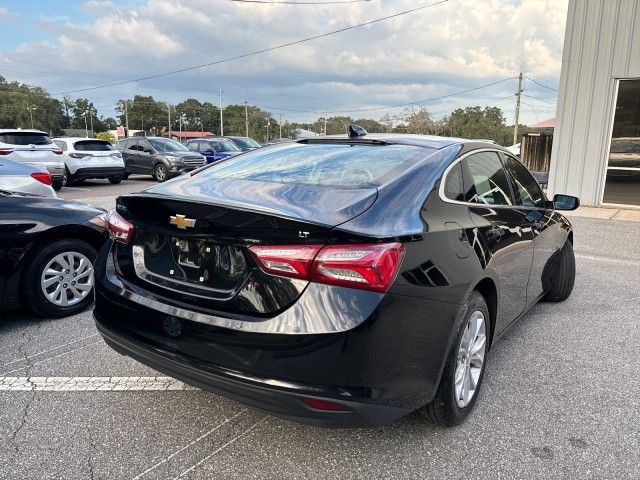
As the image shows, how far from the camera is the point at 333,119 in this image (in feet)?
267

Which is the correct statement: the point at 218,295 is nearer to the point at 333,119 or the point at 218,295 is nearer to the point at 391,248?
the point at 391,248

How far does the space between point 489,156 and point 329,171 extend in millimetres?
1261

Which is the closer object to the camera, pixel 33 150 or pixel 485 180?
pixel 485 180

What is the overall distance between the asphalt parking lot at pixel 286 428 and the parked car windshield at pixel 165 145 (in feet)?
52.2

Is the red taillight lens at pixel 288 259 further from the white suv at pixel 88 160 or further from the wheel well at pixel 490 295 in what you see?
the white suv at pixel 88 160

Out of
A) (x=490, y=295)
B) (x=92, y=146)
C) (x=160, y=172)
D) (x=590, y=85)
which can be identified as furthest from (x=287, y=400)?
(x=160, y=172)

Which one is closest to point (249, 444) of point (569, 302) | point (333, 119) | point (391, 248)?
point (391, 248)

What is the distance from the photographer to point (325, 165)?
2922mm

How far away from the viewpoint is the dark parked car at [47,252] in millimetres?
3889

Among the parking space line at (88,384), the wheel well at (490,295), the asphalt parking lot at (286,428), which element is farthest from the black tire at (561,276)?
the parking space line at (88,384)

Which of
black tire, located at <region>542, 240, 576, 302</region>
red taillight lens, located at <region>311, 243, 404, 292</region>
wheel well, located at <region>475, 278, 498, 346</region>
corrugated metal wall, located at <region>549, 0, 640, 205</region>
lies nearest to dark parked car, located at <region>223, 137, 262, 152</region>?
corrugated metal wall, located at <region>549, 0, 640, 205</region>

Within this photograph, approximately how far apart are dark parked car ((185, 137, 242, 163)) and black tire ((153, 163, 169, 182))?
7.33ft

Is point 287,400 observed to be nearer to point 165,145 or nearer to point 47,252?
point 47,252

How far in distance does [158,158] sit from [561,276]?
16163mm
